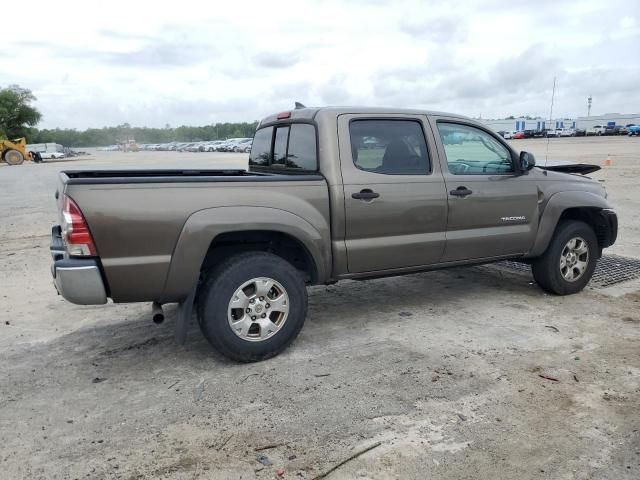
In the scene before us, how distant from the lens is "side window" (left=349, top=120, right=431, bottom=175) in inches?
176

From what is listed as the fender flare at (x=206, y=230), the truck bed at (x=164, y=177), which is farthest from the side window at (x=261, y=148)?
the fender flare at (x=206, y=230)

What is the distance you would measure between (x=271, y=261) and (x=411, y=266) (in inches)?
53.2

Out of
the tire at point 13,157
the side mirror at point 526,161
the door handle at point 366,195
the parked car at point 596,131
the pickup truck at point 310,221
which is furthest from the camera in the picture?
the parked car at point 596,131

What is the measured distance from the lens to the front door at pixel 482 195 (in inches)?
191

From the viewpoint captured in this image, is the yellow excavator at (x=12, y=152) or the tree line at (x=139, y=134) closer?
the yellow excavator at (x=12, y=152)

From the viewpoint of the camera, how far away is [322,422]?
3.24 meters

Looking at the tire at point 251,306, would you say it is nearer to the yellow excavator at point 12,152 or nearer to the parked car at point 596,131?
the yellow excavator at point 12,152

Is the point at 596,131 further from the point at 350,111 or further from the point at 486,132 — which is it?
the point at 350,111

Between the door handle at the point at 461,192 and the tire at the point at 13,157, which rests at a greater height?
the door handle at the point at 461,192

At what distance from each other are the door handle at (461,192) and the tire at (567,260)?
128 cm

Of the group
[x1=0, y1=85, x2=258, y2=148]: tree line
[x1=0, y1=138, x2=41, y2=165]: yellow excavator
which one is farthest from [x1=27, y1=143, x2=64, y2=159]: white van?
[x1=0, y1=85, x2=258, y2=148]: tree line

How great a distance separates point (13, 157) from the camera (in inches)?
1710

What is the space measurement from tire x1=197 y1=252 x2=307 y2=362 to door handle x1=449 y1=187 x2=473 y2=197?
5.31ft

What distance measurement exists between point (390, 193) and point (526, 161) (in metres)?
1.58
